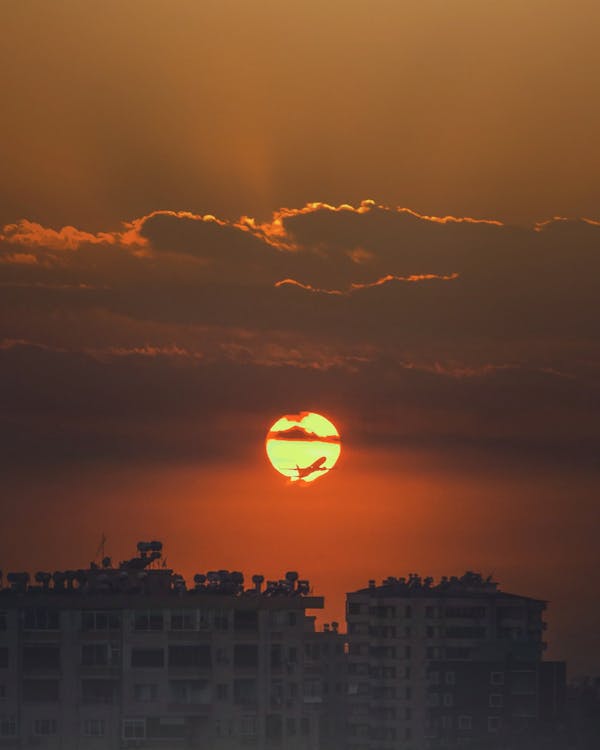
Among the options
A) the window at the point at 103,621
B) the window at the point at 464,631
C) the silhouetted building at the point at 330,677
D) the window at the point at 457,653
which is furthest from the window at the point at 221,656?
the window at the point at 464,631

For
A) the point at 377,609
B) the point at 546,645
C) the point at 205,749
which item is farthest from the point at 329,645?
the point at 205,749

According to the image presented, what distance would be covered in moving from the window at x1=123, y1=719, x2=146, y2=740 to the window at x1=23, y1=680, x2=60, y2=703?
6.23 feet

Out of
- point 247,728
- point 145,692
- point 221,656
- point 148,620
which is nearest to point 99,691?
point 145,692

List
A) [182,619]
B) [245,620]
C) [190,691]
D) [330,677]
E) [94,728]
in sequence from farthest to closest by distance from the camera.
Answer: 1. [330,677]
2. [245,620]
3. [182,619]
4. [190,691]
5. [94,728]

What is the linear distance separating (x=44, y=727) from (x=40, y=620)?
10.2 feet

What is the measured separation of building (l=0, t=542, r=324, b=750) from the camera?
6350cm

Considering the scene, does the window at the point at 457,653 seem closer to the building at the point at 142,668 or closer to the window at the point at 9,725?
the building at the point at 142,668

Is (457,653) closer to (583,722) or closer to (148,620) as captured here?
(583,722)

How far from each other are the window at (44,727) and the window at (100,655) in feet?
6.34

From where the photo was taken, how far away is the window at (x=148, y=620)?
211 ft

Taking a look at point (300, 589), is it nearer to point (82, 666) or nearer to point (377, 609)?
point (82, 666)

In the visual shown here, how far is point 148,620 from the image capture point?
212 feet

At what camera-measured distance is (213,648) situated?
6469 cm

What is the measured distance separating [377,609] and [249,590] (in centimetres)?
2054
